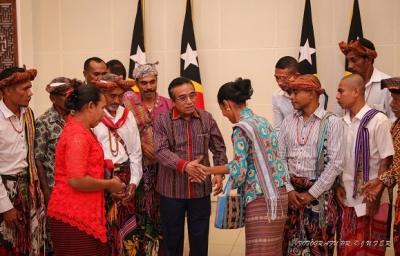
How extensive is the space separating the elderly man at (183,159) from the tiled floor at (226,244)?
94 cm

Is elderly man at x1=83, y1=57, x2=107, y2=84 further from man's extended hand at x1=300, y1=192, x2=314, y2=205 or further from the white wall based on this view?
man's extended hand at x1=300, y1=192, x2=314, y2=205

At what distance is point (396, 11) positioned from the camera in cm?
641

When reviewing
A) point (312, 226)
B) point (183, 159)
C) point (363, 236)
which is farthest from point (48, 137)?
point (363, 236)

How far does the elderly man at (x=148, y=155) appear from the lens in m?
4.32

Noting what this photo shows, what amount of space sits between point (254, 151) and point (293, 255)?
1051 millimetres

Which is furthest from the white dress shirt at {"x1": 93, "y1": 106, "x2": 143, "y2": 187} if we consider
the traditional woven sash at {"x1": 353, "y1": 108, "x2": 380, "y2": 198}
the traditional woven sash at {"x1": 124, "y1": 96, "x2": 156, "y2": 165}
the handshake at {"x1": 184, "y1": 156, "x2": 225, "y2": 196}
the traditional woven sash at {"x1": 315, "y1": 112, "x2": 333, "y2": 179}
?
the traditional woven sash at {"x1": 353, "y1": 108, "x2": 380, "y2": 198}

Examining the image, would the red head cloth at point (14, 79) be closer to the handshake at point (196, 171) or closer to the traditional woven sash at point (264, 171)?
the handshake at point (196, 171)

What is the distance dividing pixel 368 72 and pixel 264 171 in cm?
170

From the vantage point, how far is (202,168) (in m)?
3.87

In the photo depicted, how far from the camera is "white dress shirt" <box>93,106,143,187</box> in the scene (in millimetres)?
3906

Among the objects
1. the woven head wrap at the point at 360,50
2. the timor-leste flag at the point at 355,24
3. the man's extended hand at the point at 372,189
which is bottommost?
the man's extended hand at the point at 372,189

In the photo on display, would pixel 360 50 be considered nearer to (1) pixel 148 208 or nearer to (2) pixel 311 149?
(2) pixel 311 149

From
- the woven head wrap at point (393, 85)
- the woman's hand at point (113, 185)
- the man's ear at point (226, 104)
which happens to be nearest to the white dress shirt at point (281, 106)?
the woven head wrap at point (393, 85)

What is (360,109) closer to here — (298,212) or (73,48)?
(298,212)
